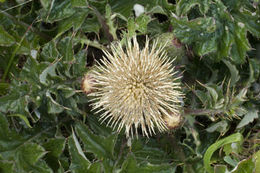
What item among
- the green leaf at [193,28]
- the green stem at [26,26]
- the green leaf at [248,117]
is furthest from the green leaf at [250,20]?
the green stem at [26,26]

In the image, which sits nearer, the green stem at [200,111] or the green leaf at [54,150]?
the green stem at [200,111]

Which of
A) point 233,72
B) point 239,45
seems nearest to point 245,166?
point 233,72

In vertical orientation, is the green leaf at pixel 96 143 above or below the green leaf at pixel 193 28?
below

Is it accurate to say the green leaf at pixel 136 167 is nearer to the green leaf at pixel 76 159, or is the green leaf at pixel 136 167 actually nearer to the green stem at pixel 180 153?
the green leaf at pixel 76 159

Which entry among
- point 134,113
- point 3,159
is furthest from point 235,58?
point 3,159

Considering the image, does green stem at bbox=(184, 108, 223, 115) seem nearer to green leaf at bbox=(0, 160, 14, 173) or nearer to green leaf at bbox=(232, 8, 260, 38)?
green leaf at bbox=(232, 8, 260, 38)

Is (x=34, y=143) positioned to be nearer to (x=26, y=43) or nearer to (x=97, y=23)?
(x=26, y=43)

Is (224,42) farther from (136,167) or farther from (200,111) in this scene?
(136,167)
